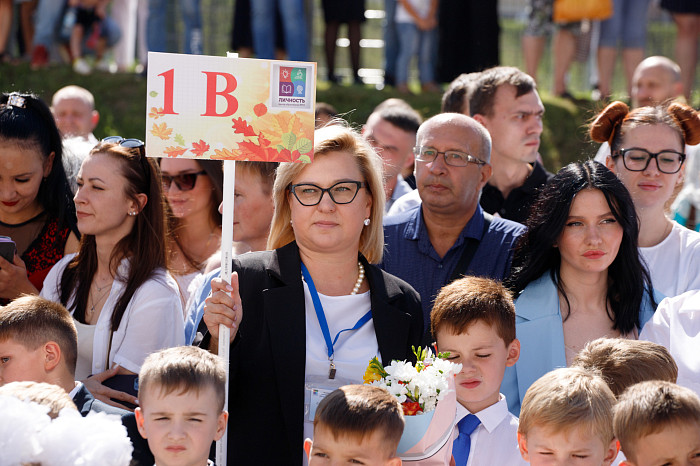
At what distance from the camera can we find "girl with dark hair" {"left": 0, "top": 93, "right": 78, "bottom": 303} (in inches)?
191

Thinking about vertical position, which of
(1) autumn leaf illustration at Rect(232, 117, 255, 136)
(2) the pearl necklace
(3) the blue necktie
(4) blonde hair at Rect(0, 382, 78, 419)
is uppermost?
(1) autumn leaf illustration at Rect(232, 117, 255, 136)

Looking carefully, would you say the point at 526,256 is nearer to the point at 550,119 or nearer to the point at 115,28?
the point at 550,119

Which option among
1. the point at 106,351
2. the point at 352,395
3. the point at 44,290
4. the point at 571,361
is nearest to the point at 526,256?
the point at 571,361

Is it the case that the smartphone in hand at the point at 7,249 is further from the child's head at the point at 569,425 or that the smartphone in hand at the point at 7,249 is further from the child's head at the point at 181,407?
the child's head at the point at 569,425

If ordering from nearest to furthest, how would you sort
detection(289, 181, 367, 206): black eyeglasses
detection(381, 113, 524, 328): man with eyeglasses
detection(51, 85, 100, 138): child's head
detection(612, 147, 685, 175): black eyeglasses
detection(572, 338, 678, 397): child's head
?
1. detection(572, 338, 678, 397): child's head
2. detection(289, 181, 367, 206): black eyeglasses
3. detection(381, 113, 524, 328): man with eyeglasses
4. detection(612, 147, 685, 175): black eyeglasses
5. detection(51, 85, 100, 138): child's head

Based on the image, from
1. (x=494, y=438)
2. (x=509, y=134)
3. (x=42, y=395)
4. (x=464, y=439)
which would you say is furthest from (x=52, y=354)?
(x=509, y=134)

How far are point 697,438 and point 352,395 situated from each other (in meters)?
1.15

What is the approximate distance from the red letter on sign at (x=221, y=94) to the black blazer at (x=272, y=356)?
2.14ft

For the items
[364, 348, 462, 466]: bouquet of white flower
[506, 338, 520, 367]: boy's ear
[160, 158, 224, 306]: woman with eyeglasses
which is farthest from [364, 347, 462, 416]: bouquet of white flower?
[160, 158, 224, 306]: woman with eyeglasses

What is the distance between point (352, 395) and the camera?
3.24 meters

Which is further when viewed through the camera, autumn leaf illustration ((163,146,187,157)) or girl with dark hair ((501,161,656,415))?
girl with dark hair ((501,161,656,415))

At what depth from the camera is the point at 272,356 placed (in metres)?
3.67

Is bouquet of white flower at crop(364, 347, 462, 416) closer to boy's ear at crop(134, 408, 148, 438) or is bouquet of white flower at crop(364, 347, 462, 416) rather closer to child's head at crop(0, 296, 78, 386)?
boy's ear at crop(134, 408, 148, 438)

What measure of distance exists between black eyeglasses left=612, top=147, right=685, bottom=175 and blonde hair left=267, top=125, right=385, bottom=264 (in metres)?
1.64
